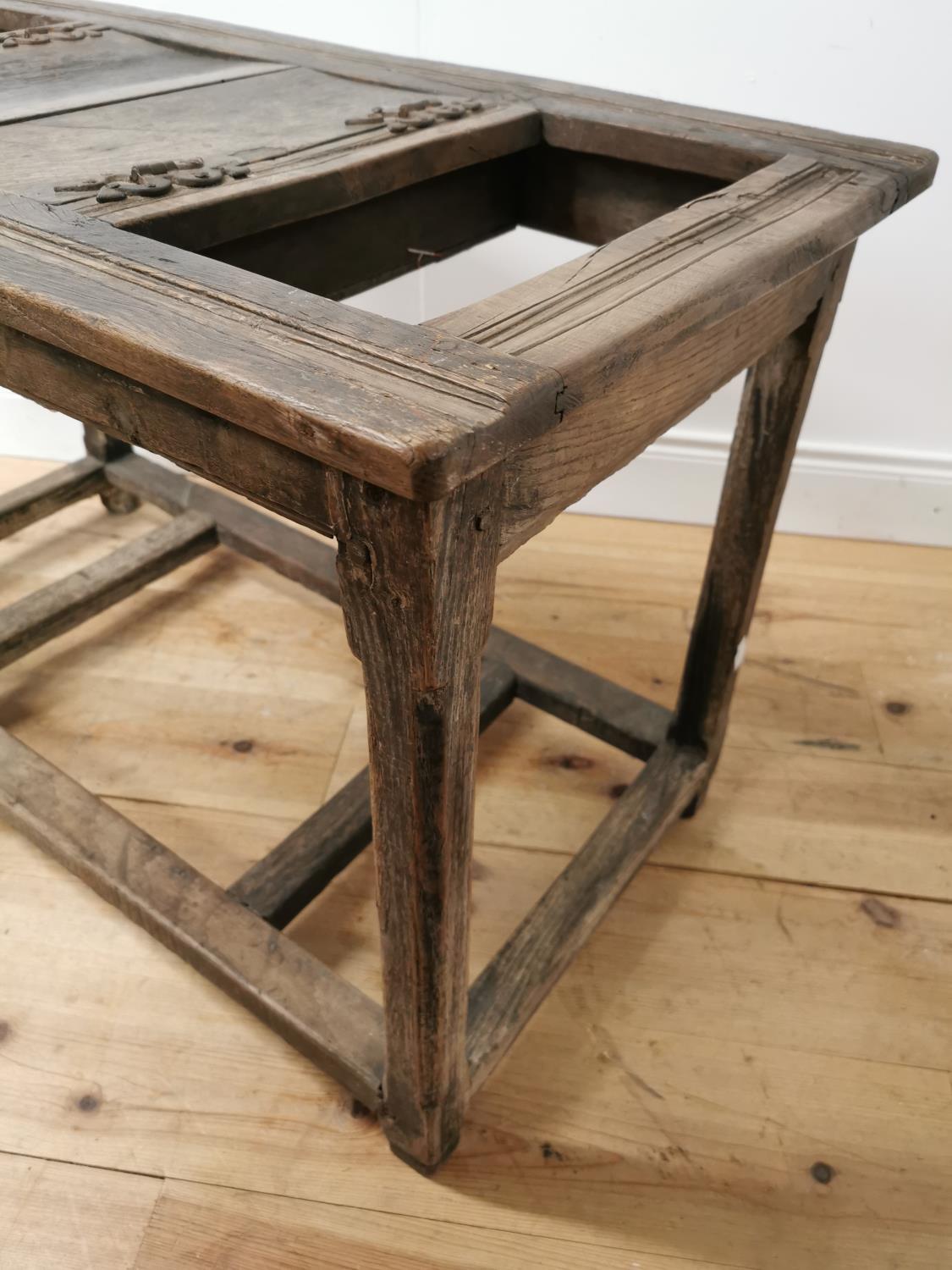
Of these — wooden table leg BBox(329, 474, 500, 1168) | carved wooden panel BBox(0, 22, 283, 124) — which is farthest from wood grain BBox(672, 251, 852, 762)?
carved wooden panel BBox(0, 22, 283, 124)

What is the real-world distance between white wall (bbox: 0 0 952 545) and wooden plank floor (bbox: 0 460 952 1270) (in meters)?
0.26

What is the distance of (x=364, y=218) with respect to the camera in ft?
2.86

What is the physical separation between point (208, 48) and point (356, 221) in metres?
0.43

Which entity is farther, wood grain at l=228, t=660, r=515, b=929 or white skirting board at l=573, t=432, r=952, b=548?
white skirting board at l=573, t=432, r=952, b=548

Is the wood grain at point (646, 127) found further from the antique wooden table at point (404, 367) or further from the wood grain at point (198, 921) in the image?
the wood grain at point (198, 921)

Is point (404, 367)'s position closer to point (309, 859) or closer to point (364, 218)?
point (364, 218)

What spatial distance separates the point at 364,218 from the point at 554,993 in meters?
0.77

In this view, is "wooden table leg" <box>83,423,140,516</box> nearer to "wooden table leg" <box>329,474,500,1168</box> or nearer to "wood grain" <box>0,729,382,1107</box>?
"wood grain" <box>0,729,382,1107</box>

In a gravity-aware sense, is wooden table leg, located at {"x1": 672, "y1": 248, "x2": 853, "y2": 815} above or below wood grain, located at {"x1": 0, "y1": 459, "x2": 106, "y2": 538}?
above

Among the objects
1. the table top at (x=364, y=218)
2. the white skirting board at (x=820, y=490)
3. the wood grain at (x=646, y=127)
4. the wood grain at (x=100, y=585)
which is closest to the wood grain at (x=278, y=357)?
the table top at (x=364, y=218)

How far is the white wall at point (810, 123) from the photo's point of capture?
1350mm

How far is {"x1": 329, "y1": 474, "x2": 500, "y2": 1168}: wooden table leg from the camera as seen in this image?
1.61ft

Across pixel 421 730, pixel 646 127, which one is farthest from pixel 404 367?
pixel 646 127

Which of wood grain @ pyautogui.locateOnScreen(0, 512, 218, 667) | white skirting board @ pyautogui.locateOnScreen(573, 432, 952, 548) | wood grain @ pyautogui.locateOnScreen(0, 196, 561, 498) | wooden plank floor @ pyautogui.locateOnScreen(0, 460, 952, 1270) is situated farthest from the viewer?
white skirting board @ pyautogui.locateOnScreen(573, 432, 952, 548)
